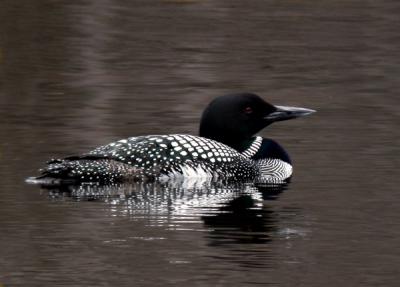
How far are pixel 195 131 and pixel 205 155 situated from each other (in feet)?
4.51

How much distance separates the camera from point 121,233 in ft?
22.7

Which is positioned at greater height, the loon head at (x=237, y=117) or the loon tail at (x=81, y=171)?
the loon head at (x=237, y=117)

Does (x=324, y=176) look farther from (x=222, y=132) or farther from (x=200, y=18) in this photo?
(x=200, y=18)

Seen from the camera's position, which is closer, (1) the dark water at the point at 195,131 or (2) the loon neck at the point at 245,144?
(1) the dark water at the point at 195,131

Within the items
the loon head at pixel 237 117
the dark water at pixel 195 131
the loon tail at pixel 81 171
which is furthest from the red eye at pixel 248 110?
the loon tail at pixel 81 171

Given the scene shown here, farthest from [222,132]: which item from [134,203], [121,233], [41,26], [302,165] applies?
[41,26]

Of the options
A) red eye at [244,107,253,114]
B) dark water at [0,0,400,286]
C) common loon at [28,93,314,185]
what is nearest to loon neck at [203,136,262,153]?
common loon at [28,93,314,185]

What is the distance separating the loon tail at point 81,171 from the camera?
8.11 meters

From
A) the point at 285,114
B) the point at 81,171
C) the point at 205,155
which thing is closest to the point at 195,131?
the point at 285,114

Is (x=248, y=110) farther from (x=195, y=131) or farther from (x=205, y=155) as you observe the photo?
(x=195, y=131)

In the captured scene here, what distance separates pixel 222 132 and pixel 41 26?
549 centimetres

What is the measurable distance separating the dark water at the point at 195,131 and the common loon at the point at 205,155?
16cm

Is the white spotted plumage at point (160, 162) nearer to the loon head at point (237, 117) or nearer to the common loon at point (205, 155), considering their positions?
the common loon at point (205, 155)

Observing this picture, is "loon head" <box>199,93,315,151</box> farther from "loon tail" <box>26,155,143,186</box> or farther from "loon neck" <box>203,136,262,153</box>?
"loon tail" <box>26,155,143,186</box>
